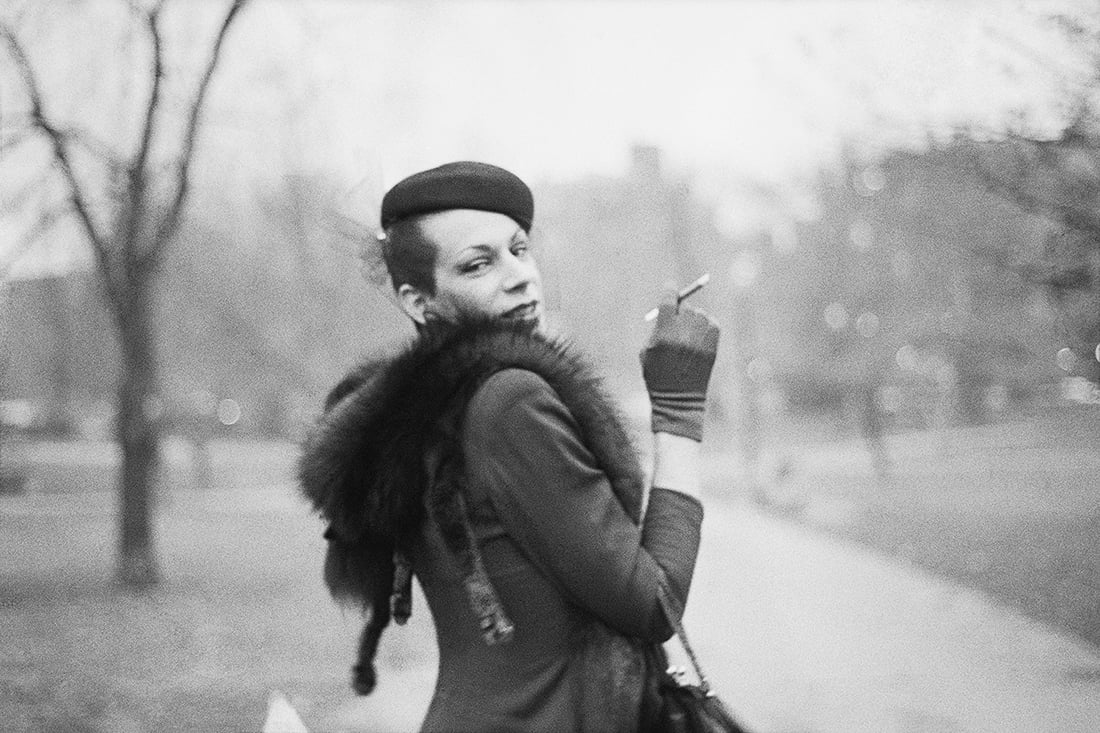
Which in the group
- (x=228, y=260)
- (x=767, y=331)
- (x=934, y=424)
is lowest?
(x=934, y=424)

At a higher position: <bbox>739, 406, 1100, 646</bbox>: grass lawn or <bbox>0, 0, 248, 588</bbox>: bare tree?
<bbox>0, 0, 248, 588</bbox>: bare tree

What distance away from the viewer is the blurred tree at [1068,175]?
21.4ft

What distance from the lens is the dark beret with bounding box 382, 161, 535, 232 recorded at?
1820 mm

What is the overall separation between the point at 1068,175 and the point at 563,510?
6.70 meters

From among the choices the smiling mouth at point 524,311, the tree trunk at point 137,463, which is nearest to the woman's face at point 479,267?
the smiling mouth at point 524,311

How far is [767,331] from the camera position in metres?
32.3

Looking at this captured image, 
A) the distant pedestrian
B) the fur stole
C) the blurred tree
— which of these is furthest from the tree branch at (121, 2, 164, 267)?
the distant pedestrian

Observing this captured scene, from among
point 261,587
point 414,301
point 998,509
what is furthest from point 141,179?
point 998,509

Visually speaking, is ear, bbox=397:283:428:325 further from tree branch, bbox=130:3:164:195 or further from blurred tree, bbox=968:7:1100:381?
tree branch, bbox=130:3:164:195

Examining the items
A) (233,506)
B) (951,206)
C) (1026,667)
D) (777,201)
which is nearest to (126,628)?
(1026,667)

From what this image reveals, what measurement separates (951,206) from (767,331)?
2188cm

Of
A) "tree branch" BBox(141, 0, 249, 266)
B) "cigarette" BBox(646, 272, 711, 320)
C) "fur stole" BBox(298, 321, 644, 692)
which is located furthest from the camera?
"tree branch" BBox(141, 0, 249, 266)

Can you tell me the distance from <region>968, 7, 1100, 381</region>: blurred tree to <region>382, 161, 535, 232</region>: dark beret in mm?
5719

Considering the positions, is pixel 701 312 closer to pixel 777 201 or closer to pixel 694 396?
pixel 694 396
